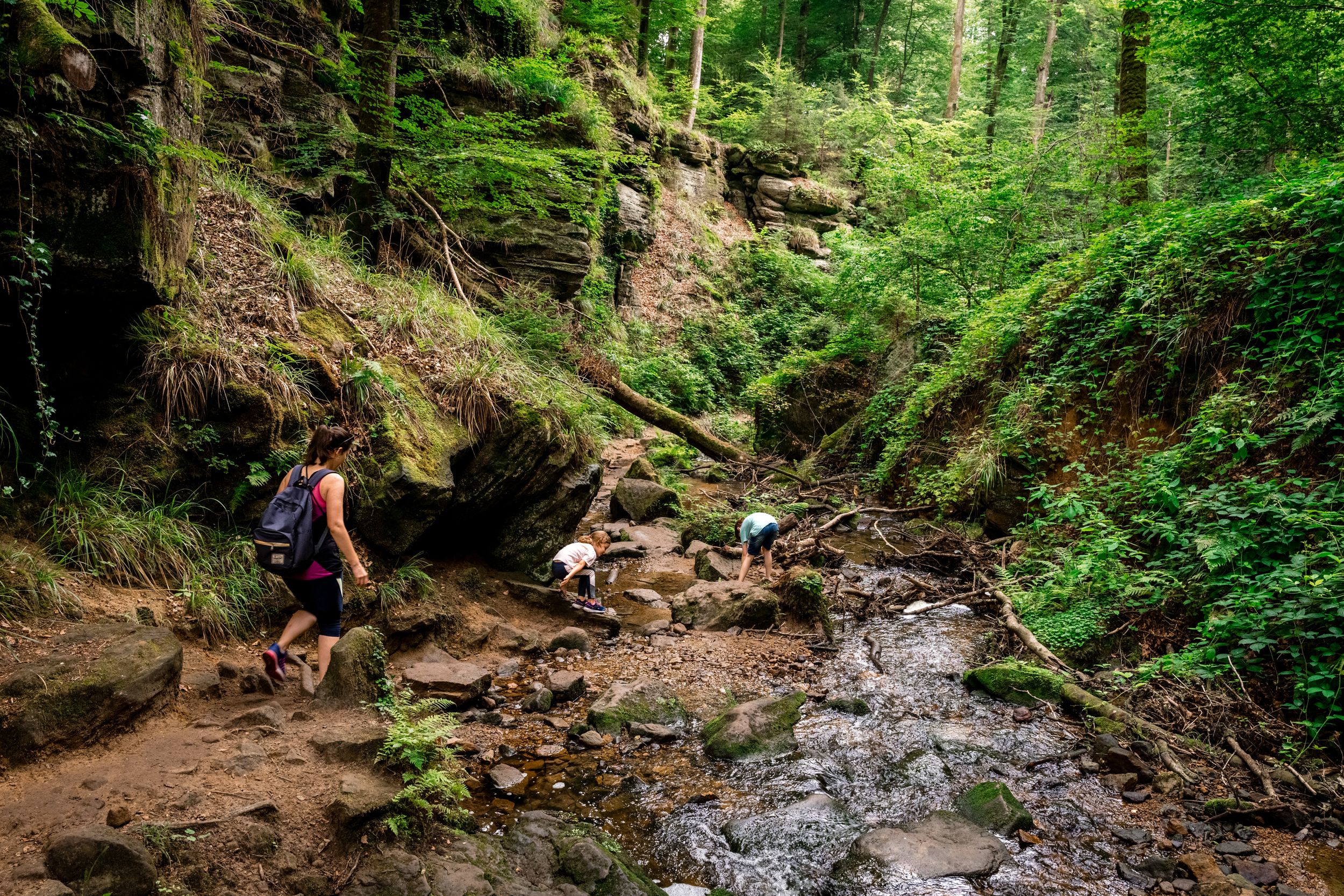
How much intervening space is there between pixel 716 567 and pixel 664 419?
558 centimetres

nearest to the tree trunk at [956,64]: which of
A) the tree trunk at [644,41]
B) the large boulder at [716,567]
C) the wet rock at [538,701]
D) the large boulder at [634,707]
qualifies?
the tree trunk at [644,41]

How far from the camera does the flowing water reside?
159 inches

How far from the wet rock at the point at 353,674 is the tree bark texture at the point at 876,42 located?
34460 millimetres

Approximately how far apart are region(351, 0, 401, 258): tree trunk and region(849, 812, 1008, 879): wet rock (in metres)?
8.95

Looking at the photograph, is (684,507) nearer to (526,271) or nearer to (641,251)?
(526,271)

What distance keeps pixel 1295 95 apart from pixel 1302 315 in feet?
13.6

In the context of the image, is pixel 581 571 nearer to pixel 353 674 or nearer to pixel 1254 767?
pixel 353 674

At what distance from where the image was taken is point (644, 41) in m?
21.4

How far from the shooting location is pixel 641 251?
20.9 m

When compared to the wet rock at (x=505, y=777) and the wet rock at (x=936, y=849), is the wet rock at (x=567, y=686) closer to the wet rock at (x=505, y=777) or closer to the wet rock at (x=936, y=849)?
the wet rock at (x=505, y=777)

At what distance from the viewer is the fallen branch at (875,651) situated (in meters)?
7.04

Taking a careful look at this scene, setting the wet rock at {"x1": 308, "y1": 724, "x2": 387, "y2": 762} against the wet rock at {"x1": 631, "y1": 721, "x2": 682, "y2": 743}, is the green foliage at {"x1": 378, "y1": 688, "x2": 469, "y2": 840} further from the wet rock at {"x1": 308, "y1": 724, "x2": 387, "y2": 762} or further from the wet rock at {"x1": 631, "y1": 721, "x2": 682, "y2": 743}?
the wet rock at {"x1": 631, "y1": 721, "x2": 682, "y2": 743}

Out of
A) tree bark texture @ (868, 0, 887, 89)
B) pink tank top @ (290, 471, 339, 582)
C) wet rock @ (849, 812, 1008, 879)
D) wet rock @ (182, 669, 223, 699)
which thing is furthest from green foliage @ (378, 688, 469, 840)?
tree bark texture @ (868, 0, 887, 89)

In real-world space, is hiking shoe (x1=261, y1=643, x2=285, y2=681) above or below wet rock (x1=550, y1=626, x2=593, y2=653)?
above
